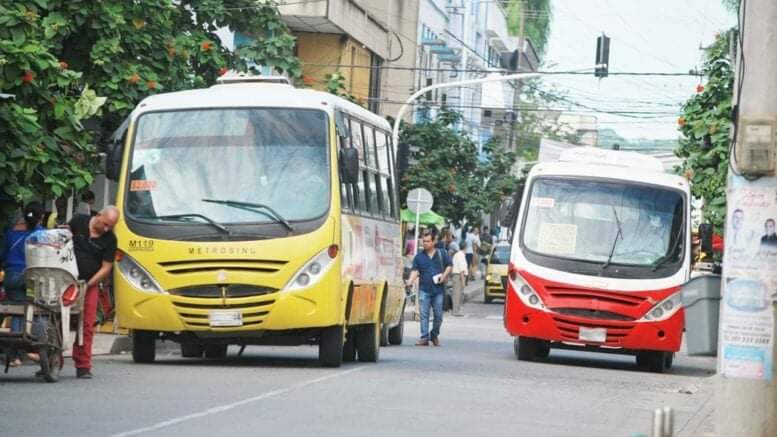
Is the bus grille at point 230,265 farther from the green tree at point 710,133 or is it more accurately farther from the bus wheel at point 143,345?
the green tree at point 710,133

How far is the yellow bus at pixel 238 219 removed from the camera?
68.8 feet

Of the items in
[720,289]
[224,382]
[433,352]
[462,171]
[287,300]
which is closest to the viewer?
[720,289]

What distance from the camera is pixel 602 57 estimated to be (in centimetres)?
4316

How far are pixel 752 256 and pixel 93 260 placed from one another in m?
9.05

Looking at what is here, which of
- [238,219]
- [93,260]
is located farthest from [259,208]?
[93,260]

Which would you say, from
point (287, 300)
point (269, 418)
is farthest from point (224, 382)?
point (269, 418)

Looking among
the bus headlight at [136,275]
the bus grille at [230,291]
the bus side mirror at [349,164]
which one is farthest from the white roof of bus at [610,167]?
the bus headlight at [136,275]

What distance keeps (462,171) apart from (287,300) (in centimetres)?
4406

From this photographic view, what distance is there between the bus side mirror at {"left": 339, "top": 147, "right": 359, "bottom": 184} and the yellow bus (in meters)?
0.02

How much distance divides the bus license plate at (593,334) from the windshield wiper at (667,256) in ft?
3.71

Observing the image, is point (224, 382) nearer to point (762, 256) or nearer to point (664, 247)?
point (762, 256)

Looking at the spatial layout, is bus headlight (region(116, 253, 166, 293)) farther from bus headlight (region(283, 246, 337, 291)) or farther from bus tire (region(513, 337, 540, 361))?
bus tire (region(513, 337, 540, 361))

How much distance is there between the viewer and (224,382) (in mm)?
18688

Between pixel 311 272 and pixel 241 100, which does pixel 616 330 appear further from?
pixel 241 100
